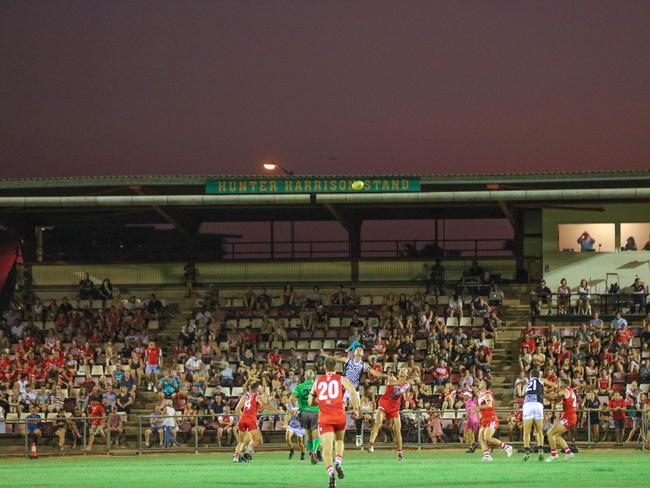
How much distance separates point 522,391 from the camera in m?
32.8

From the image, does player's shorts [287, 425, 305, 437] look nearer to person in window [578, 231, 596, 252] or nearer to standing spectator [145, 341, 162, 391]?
standing spectator [145, 341, 162, 391]

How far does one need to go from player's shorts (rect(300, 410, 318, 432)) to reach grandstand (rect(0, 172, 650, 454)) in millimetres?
6788

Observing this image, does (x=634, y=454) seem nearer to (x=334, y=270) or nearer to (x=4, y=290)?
(x=334, y=270)

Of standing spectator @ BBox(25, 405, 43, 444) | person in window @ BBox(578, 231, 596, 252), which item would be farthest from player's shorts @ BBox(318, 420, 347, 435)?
person in window @ BBox(578, 231, 596, 252)

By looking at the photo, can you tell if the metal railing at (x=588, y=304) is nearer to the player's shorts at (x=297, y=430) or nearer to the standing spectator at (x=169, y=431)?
the standing spectator at (x=169, y=431)

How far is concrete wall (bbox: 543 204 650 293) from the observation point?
40.9m

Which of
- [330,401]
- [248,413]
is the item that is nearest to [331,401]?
[330,401]

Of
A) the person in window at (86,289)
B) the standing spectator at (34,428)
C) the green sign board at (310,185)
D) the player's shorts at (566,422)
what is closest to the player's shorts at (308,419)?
the player's shorts at (566,422)

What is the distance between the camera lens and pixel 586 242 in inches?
1631

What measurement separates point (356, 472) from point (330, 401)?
12.8 ft

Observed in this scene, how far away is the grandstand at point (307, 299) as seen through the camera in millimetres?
33688

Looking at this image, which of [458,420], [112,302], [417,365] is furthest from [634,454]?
[112,302]

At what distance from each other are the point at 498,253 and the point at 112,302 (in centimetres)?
1353

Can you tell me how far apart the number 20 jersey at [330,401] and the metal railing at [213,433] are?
12.7 m
